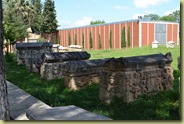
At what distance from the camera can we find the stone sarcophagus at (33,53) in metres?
10.2

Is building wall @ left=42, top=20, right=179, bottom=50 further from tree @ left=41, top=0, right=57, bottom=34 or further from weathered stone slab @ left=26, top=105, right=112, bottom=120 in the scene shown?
weathered stone slab @ left=26, top=105, right=112, bottom=120

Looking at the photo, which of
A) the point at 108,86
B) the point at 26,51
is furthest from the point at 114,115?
the point at 26,51

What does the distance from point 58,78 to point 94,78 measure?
2.03 metres

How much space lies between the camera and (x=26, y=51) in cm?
1347

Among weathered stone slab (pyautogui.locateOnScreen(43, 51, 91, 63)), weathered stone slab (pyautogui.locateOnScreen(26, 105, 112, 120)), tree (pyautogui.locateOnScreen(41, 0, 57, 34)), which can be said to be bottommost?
→ weathered stone slab (pyautogui.locateOnScreen(26, 105, 112, 120))

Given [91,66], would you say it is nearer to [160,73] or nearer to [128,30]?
[160,73]

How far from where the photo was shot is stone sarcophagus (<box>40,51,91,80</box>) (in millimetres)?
8758

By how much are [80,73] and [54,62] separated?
7.14 feet

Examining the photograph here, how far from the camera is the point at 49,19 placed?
40281 mm

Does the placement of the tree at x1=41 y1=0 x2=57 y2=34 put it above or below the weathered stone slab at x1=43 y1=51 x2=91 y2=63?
above

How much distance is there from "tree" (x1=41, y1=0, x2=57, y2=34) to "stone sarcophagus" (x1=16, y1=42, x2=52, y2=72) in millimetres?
25387

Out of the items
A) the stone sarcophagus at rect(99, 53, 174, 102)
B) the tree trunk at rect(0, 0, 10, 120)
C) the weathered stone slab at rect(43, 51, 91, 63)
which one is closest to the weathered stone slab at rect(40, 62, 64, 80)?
the weathered stone slab at rect(43, 51, 91, 63)

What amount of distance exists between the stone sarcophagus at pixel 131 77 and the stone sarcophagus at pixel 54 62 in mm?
3393

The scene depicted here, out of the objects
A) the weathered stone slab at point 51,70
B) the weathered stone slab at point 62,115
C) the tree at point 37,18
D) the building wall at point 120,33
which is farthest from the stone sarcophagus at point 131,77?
the tree at point 37,18
